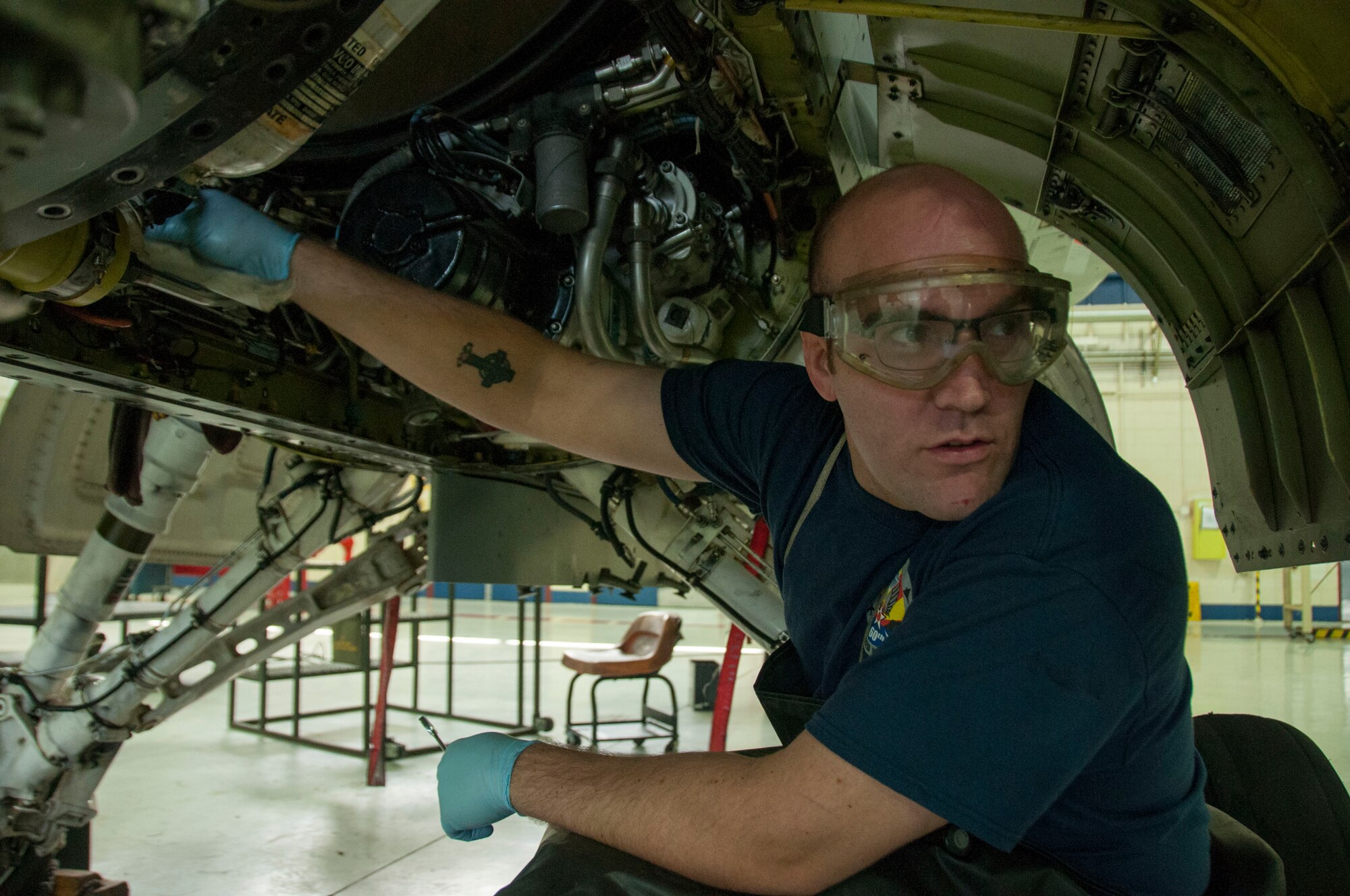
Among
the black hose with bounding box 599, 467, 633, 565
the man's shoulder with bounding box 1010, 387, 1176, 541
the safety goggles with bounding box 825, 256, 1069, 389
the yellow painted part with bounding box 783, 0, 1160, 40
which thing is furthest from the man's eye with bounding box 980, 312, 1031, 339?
the black hose with bounding box 599, 467, 633, 565

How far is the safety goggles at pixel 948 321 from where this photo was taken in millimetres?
1332

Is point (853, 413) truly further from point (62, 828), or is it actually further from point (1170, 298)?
point (62, 828)

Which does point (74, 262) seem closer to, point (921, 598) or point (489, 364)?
point (489, 364)

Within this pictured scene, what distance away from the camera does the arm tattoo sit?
74.4 inches

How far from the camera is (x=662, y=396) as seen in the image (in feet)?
6.19

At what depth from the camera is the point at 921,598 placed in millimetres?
1200

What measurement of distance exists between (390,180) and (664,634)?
434 cm

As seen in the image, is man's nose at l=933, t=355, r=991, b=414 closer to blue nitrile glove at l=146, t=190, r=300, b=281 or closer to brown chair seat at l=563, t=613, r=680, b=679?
blue nitrile glove at l=146, t=190, r=300, b=281

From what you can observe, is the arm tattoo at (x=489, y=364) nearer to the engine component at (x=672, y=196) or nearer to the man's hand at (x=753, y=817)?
the engine component at (x=672, y=196)

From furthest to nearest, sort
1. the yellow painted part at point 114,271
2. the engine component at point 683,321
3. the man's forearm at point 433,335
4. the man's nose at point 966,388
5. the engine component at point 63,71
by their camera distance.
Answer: the engine component at point 683,321 → the man's forearm at point 433,335 → the yellow painted part at point 114,271 → the man's nose at point 966,388 → the engine component at point 63,71

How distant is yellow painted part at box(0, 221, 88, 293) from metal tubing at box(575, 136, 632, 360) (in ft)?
3.70

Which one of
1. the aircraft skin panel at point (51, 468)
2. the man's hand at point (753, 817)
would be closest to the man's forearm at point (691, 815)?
the man's hand at point (753, 817)

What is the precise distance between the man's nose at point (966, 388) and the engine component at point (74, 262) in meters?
1.26

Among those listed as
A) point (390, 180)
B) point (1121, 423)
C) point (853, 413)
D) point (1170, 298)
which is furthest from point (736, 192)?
point (1121, 423)
